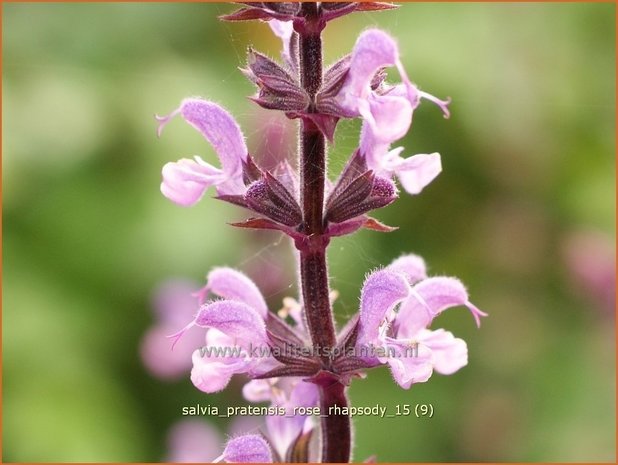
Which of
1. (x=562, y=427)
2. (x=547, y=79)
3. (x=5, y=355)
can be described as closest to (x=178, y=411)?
(x=5, y=355)

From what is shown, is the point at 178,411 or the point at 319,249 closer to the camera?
the point at 319,249

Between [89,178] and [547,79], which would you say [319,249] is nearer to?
[89,178]

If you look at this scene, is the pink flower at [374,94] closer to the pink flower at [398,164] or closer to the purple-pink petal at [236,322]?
the pink flower at [398,164]

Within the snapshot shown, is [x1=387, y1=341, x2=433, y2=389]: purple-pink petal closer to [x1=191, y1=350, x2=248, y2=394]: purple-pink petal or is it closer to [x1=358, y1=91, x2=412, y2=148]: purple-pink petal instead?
[x1=191, y1=350, x2=248, y2=394]: purple-pink petal

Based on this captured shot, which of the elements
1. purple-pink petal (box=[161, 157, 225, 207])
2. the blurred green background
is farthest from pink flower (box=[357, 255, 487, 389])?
the blurred green background

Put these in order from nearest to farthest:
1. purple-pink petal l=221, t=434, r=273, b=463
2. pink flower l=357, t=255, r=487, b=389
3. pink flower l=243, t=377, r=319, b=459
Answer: pink flower l=357, t=255, r=487, b=389
purple-pink petal l=221, t=434, r=273, b=463
pink flower l=243, t=377, r=319, b=459

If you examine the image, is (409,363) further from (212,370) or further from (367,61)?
(367,61)

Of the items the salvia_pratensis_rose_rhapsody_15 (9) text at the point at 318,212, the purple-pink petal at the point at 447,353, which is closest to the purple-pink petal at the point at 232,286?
the salvia_pratensis_rose_rhapsody_15 (9) text at the point at 318,212

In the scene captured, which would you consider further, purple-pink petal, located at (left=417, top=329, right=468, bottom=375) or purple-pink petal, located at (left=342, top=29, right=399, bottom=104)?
purple-pink petal, located at (left=417, top=329, right=468, bottom=375)
